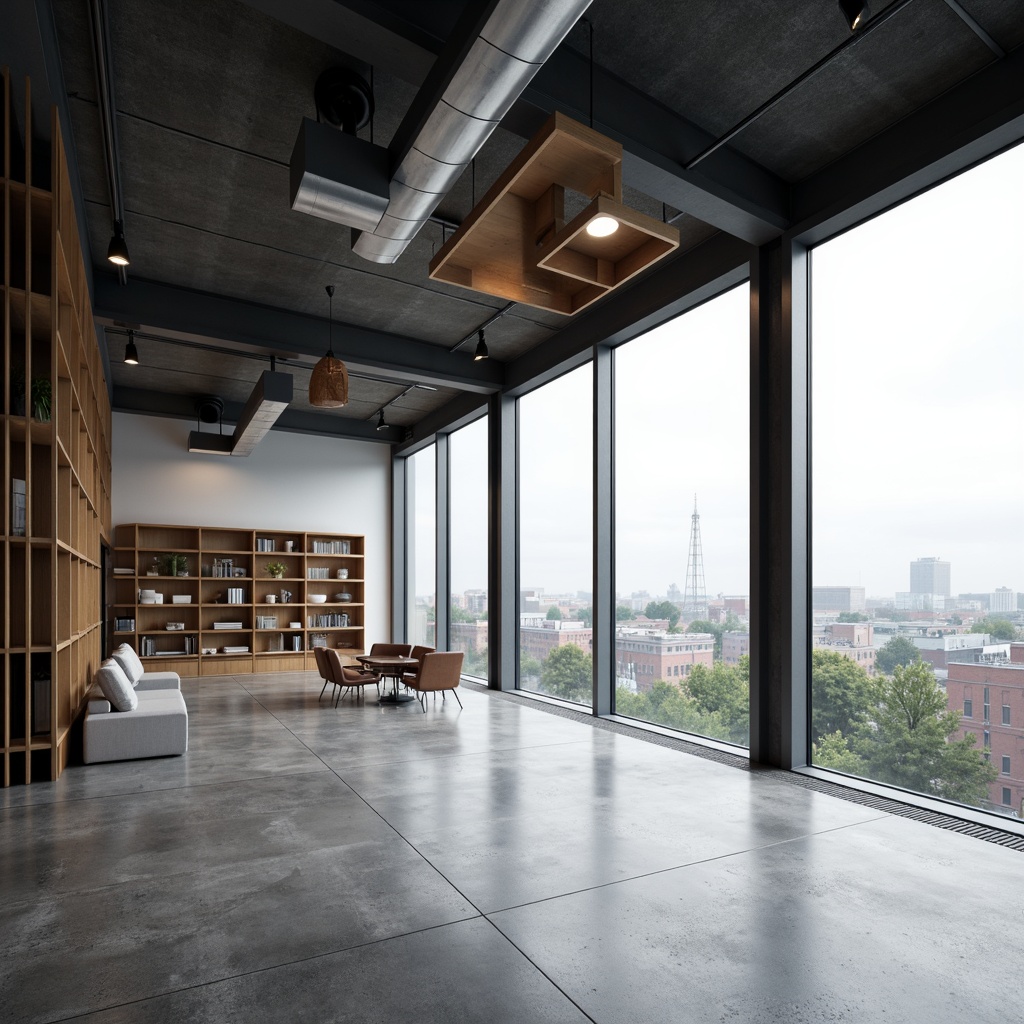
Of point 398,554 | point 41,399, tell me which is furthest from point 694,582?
point 398,554

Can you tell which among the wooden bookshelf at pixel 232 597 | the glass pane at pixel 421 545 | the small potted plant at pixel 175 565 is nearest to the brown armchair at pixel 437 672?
the glass pane at pixel 421 545

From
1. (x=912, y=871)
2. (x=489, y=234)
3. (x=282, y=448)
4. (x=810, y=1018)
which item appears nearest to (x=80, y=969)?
(x=810, y=1018)

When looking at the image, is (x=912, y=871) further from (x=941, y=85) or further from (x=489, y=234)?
(x=941, y=85)

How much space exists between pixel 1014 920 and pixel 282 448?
1212cm

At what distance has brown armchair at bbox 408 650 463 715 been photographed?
26.6ft

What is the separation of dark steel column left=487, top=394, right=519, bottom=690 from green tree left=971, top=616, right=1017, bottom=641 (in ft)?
20.4

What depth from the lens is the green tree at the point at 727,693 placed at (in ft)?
20.7

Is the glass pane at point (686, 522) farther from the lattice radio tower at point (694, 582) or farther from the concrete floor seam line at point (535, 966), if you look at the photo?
the concrete floor seam line at point (535, 966)

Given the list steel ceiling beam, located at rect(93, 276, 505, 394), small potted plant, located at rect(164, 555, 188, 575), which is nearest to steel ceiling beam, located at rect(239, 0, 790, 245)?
steel ceiling beam, located at rect(93, 276, 505, 394)

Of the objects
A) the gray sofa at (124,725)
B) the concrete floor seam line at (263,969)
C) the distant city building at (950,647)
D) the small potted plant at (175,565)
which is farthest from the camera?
the small potted plant at (175,565)

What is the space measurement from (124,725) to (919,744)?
19.9 feet

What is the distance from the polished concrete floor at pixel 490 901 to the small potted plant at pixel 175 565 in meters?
6.72

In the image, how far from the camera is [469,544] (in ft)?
38.0

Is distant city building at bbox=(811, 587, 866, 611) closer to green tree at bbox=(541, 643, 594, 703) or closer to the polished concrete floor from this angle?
the polished concrete floor
